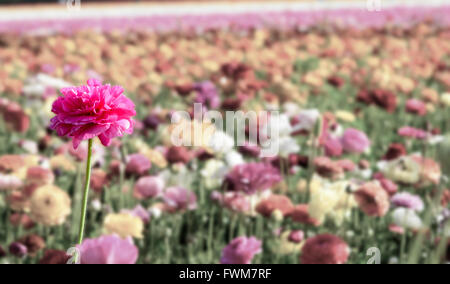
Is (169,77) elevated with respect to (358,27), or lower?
lower

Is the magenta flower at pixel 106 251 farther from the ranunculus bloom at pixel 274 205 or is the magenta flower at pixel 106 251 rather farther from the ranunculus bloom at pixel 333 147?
the ranunculus bloom at pixel 333 147

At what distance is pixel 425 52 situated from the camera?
3.84m

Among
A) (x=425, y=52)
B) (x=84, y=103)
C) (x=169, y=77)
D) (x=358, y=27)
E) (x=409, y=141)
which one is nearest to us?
(x=84, y=103)

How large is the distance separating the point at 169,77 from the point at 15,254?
213 centimetres

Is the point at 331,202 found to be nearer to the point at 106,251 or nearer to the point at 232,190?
the point at 232,190

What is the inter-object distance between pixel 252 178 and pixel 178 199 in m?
0.26

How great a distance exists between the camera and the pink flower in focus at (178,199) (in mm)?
1366

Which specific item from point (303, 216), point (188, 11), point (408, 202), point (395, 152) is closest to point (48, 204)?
point (303, 216)

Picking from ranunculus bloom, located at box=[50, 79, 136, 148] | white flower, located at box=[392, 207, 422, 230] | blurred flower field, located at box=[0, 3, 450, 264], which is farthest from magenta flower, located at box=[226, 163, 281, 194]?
ranunculus bloom, located at box=[50, 79, 136, 148]

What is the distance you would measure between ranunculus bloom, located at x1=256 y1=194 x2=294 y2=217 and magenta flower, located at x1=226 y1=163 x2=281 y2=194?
0.19 ft

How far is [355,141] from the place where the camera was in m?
1.58

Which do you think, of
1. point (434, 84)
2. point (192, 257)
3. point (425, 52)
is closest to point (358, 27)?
point (425, 52)

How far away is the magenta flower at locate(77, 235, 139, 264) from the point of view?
0.80 meters
